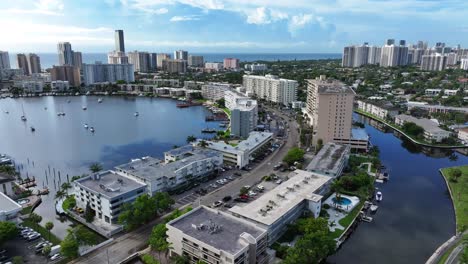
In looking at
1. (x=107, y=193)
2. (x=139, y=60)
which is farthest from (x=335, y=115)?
(x=139, y=60)

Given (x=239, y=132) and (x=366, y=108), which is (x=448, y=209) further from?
(x=366, y=108)

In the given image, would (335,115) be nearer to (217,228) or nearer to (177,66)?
(217,228)

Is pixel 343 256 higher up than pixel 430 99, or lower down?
lower down

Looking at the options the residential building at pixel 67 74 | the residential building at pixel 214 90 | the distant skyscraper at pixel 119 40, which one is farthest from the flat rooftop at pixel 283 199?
the distant skyscraper at pixel 119 40

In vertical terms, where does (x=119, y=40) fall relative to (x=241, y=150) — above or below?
above

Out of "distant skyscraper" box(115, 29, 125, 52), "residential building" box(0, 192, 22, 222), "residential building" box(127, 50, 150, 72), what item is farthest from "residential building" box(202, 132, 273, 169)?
"distant skyscraper" box(115, 29, 125, 52)

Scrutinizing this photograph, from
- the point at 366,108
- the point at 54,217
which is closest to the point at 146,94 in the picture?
the point at 366,108

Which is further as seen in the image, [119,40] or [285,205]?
[119,40]

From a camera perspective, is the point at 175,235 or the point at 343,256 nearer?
the point at 175,235
